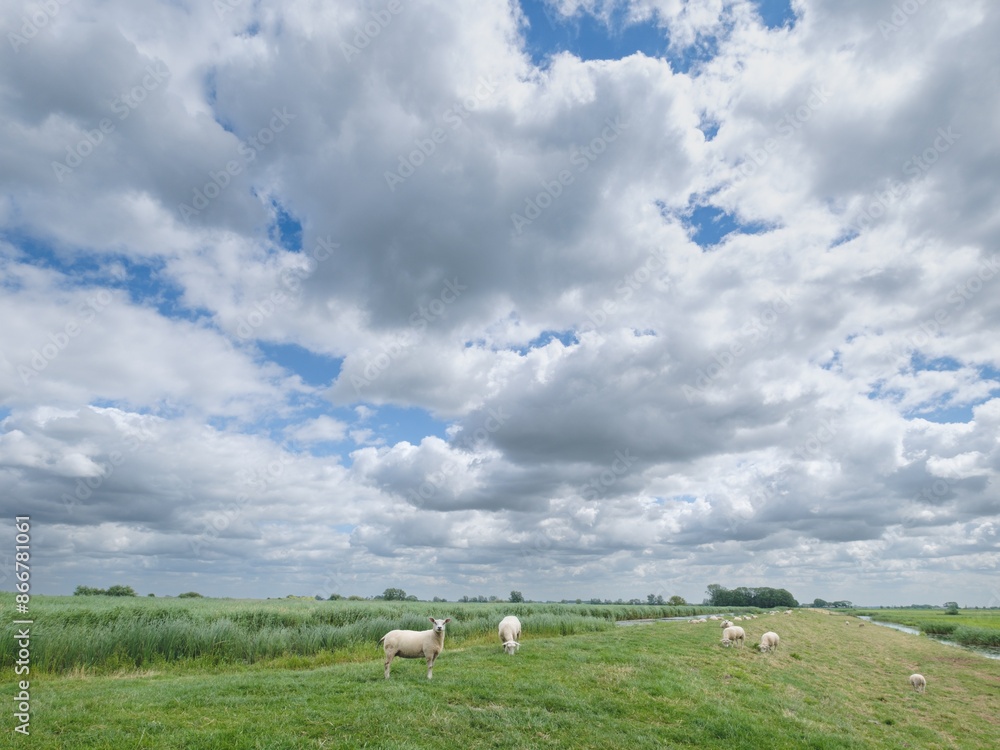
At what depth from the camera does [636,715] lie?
12.1 metres

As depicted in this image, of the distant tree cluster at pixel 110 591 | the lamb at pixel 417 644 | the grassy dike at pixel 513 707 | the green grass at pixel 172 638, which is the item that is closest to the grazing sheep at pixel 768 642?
the grassy dike at pixel 513 707

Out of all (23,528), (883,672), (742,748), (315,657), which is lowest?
(883,672)

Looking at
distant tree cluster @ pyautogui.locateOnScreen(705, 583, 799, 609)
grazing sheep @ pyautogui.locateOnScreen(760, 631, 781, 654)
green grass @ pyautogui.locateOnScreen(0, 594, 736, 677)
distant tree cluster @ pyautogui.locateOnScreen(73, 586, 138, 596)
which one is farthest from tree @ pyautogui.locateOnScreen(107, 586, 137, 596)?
distant tree cluster @ pyautogui.locateOnScreen(705, 583, 799, 609)

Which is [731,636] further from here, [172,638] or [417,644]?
[172,638]

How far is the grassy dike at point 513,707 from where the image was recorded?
9.51 metres

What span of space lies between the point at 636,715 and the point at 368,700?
6593mm

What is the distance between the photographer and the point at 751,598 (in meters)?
161

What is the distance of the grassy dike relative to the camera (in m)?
9.51

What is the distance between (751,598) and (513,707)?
7196 inches

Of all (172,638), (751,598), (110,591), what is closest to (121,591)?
(110,591)

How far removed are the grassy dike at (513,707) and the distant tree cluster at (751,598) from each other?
15811cm

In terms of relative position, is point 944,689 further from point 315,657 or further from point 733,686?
point 315,657

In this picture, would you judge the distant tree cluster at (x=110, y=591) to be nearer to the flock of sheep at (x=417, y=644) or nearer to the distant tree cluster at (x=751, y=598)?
the flock of sheep at (x=417, y=644)

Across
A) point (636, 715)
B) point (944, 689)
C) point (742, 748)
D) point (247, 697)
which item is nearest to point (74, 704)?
point (247, 697)
